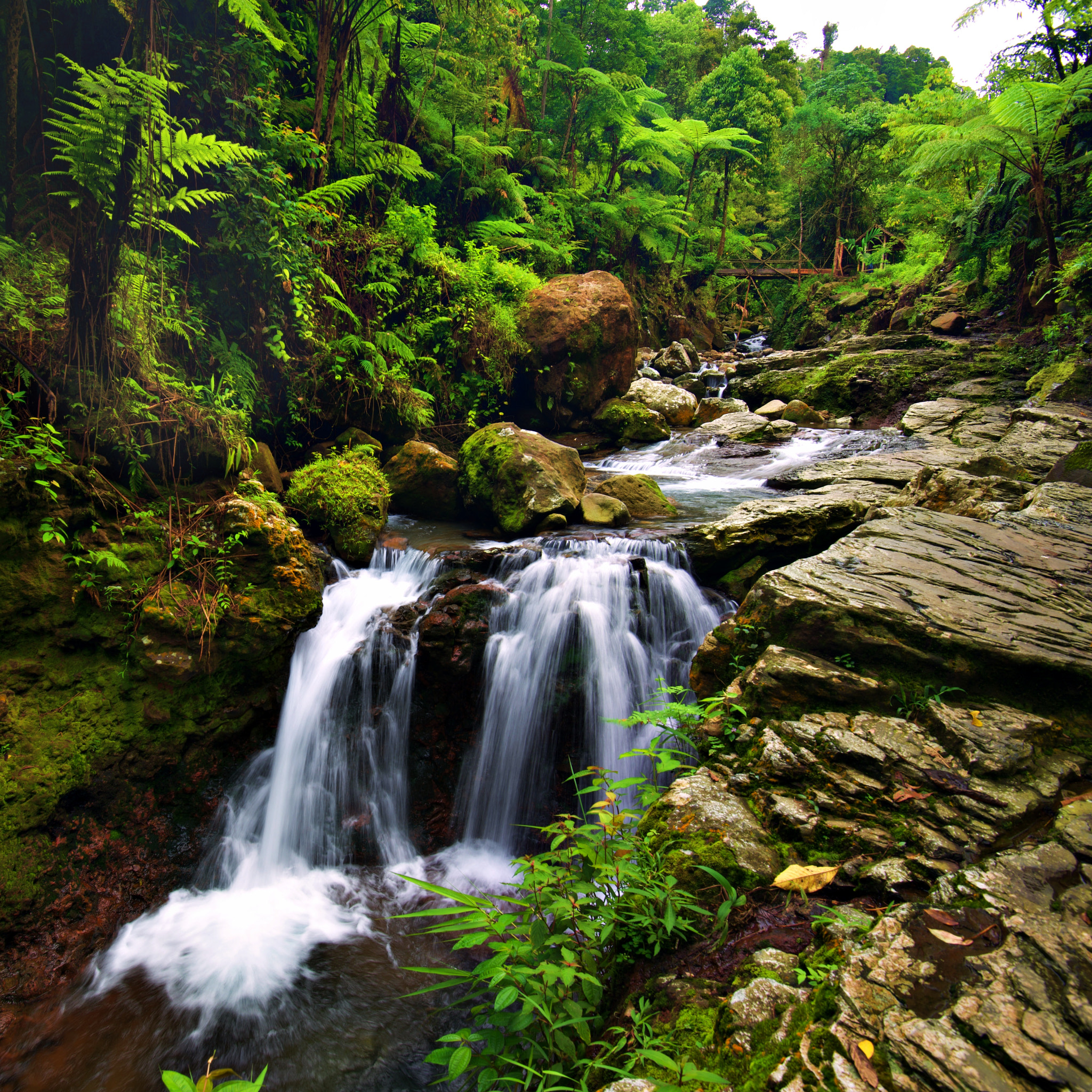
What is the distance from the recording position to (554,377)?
1150 centimetres

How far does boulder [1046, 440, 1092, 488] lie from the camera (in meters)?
5.65

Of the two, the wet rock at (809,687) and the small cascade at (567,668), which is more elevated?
the wet rock at (809,687)

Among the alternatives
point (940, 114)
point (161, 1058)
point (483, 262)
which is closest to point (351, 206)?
point (483, 262)

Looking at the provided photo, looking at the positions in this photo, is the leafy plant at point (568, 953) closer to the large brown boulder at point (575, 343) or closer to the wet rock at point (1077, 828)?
the wet rock at point (1077, 828)

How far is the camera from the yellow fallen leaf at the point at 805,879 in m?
2.15

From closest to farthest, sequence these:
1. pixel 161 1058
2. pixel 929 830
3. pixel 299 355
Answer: pixel 929 830 → pixel 161 1058 → pixel 299 355

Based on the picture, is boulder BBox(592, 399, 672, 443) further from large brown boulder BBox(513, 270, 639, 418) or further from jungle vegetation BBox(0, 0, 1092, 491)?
jungle vegetation BBox(0, 0, 1092, 491)

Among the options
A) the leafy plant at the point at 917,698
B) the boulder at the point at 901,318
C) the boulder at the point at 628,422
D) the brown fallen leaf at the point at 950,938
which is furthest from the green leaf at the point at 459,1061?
the boulder at the point at 901,318

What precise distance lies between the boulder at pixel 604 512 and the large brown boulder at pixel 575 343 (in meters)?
4.70

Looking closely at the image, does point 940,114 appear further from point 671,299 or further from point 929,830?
point 929,830

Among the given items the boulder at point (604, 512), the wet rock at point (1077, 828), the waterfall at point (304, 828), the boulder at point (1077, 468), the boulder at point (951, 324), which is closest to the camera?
the wet rock at point (1077, 828)

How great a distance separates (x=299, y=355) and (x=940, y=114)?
2570 cm

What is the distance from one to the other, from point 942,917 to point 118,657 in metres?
5.04

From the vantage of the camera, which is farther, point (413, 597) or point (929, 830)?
point (413, 597)
